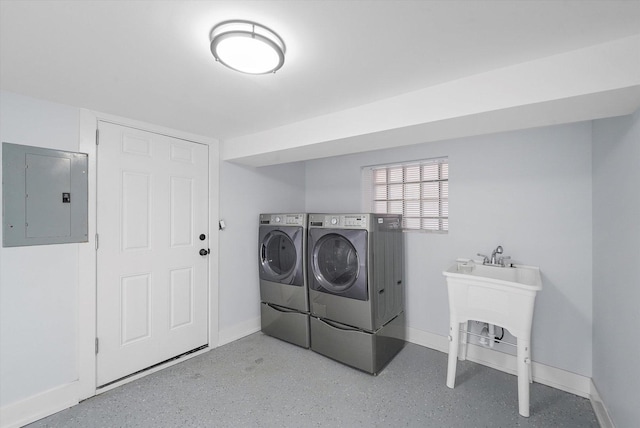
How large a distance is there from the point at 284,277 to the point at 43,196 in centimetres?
202

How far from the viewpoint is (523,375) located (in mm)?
1898

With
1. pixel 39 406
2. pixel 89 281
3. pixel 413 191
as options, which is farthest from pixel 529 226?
pixel 39 406

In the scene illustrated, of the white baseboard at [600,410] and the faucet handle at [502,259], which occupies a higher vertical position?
the faucet handle at [502,259]

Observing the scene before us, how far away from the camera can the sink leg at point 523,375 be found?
189 centimetres

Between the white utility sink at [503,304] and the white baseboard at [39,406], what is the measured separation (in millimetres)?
2823

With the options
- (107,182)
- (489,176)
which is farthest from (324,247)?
(107,182)

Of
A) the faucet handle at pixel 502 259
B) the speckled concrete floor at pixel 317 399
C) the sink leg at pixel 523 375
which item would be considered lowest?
the speckled concrete floor at pixel 317 399

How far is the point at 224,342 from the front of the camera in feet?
9.89

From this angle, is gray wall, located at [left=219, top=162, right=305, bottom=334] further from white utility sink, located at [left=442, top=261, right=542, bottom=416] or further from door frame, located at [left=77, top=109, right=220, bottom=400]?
white utility sink, located at [left=442, top=261, right=542, bottom=416]

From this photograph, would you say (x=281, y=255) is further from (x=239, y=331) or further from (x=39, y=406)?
(x=39, y=406)

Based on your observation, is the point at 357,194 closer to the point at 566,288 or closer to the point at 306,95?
the point at 306,95

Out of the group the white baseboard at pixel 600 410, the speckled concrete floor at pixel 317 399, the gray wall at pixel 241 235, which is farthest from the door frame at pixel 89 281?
the white baseboard at pixel 600 410

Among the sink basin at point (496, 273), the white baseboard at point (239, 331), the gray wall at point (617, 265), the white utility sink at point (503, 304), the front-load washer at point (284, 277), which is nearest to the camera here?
the gray wall at point (617, 265)

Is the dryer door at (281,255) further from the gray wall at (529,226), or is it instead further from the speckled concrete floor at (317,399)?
the gray wall at (529,226)
